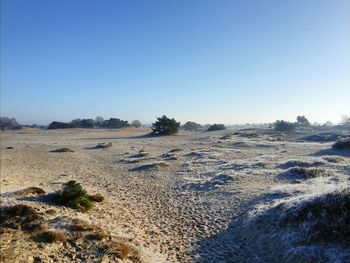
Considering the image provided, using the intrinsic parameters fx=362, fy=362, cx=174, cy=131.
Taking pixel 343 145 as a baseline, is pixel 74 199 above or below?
below

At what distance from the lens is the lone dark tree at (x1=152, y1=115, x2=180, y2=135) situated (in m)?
79.6

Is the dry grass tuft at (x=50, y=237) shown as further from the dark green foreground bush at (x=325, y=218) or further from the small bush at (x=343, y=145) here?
the small bush at (x=343, y=145)

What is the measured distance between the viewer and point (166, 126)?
8000 cm

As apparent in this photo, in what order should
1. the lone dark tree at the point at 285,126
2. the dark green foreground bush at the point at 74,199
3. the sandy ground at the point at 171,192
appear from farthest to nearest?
the lone dark tree at the point at 285,126 → the dark green foreground bush at the point at 74,199 → the sandy ground at the point at 171,192

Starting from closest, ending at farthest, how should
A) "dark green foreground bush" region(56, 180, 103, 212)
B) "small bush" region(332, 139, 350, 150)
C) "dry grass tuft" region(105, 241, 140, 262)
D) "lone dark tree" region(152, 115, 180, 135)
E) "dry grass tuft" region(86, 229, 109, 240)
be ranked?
"dry grass tuft" region(105, 241, 140, 262) < "dry grass tuft" region(86, 229, 109, 240) < "dark green foreground bush" region(56, 180, 103, 212) < "small bush" region(332, 139, 350, 150) < "lone dark tree" region(152, 115, 180, 135)

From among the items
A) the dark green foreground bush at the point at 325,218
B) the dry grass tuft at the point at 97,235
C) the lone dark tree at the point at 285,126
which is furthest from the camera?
the lone dark tree at the point at 285,126

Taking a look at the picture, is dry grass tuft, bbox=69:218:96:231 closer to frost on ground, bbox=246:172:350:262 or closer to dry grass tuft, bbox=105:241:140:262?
dry grass tuft, bbox=105:241:140:262

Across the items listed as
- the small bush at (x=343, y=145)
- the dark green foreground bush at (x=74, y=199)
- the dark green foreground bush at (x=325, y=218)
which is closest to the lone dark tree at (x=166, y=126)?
the small bush at (x=343, y=145)

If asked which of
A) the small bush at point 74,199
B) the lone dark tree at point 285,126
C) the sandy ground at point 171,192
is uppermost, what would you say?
the lone dark tree at point 285,126

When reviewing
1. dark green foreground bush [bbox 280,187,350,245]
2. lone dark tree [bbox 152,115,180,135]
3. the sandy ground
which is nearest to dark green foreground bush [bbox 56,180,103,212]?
the sandy ground

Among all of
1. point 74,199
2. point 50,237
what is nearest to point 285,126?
point 74,199

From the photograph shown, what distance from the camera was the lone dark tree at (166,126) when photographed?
7962 centimetres

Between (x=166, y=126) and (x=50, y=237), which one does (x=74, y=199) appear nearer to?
(x=50, y=237)

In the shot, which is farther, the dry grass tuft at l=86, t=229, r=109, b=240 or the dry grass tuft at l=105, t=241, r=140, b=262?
the dry grass tuft at l=86, t=229, r=109, b=240
